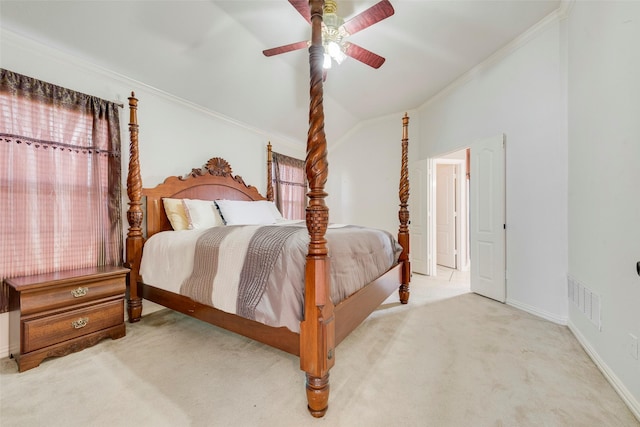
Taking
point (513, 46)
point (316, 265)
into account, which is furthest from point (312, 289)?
point (513, 46)

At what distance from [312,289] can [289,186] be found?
142 inches

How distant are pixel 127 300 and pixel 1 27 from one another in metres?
2.34

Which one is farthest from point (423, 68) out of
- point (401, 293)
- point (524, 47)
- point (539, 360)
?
point (539, 360)

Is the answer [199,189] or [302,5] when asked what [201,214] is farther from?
[302,5]

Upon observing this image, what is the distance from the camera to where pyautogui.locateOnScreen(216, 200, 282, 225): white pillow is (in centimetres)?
293

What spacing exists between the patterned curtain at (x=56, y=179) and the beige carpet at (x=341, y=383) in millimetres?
785

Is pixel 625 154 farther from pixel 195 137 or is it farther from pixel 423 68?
pixel 195 137

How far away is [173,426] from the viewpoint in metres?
1.23

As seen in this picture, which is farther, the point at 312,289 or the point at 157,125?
the point at 157,125

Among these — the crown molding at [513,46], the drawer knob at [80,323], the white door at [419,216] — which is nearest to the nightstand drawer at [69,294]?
the drawer knob at [80,323]

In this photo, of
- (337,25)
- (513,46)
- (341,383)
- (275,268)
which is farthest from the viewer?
(513,46)

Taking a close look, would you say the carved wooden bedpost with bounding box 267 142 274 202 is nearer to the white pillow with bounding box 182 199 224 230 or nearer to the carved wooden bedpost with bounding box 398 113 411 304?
the white pillow with bounding box 182 199 224 230

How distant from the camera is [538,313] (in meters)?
2.60

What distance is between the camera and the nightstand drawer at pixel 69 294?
5.43 feet
